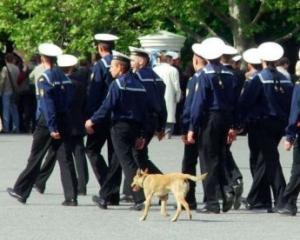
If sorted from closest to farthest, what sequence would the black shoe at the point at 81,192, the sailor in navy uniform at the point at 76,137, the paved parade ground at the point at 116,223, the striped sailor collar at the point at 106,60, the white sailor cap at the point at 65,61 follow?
the paved parade ground at the point at 116,223 < the striped sailor collar at the point at 106,60 < the white sailor cap at the point at 65,61 < the sailor in navy uniform at the point at 76,137 < the black shoe at the point at 81,192

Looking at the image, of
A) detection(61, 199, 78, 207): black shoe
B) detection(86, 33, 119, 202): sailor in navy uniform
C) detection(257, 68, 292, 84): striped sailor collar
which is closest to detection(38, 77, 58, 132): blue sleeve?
detection(86, 33, 119, 202): sailor in navy uniform

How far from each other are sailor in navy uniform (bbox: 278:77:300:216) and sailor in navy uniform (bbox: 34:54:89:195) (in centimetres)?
301

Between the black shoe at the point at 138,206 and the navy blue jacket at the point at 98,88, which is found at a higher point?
the navy blue jacket at the point at 98,88

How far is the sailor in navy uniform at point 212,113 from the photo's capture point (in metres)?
16.2

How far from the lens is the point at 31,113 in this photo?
34.7m

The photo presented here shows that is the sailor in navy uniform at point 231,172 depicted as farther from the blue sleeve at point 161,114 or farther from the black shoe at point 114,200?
the black shoe at point 114,200

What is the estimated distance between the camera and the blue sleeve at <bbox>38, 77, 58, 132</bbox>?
16.8 m

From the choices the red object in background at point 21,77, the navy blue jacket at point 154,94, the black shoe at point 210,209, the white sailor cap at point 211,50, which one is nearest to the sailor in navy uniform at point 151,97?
the navy blue jacket at point 154,94

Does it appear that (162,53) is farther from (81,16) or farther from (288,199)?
(288,199)

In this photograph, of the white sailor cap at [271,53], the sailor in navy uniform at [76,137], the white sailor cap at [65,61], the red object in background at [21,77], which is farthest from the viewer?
the red object in background at [21,77]

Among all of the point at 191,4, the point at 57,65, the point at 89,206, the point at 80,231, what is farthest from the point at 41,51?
the point at 191,4

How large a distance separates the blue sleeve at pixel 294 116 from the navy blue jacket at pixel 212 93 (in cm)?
82

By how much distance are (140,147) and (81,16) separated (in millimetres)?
22250

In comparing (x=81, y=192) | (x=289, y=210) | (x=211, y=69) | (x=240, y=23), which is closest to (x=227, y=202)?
(x=289, y=210)
